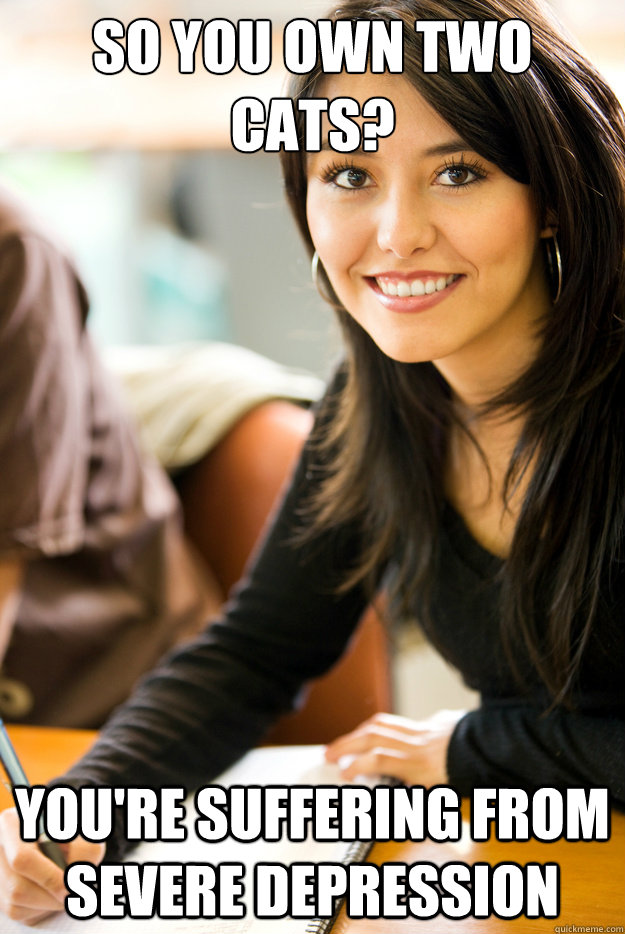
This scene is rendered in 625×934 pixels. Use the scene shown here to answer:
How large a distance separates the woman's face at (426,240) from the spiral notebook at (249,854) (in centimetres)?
39

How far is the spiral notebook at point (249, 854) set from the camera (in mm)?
769

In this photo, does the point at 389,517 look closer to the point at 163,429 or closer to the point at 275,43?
the point at 163,429

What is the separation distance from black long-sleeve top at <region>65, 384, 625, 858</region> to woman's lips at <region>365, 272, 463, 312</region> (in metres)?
0.23

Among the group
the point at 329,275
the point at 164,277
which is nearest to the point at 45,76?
the point at 164,277

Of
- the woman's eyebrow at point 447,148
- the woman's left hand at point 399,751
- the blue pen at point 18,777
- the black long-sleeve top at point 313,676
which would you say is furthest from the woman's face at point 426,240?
the blue pen at point 18,777

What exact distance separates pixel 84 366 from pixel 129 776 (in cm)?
54

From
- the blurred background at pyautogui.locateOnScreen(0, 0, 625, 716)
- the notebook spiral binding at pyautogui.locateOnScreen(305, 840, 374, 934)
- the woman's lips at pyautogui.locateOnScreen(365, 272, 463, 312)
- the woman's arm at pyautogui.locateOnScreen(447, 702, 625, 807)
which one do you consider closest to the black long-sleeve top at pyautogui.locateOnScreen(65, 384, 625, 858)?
the woman's arm at pyautogui.locateOnScreen(447, 702, 625, 807)

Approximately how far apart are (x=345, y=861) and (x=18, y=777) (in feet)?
0.84

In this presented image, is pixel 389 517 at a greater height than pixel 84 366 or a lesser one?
lesser

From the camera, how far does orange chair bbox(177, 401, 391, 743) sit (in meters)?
1.27

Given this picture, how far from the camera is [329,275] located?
0.90 m

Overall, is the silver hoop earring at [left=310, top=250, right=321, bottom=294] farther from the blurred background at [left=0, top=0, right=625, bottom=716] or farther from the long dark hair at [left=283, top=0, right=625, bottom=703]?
the blurred background at [left=0, top=0, right=625, bottom=716]

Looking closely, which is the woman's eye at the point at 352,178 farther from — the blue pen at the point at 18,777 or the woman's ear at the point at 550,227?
the blue pen at the point at 18,777

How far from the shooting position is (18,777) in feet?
2.64
